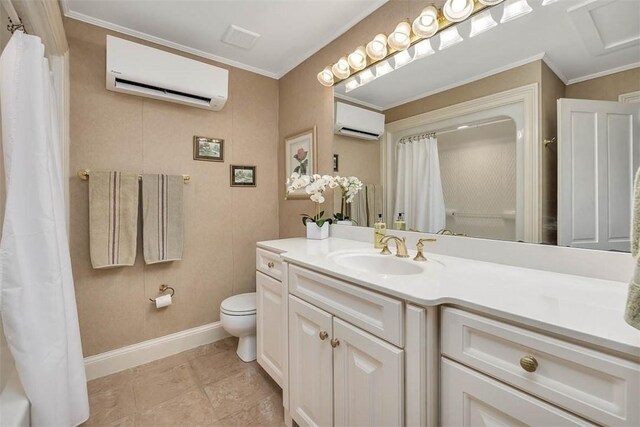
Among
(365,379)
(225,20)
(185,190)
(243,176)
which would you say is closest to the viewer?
(365,379)

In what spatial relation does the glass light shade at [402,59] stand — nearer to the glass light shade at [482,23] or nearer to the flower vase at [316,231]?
the glass light shade at [482,23]

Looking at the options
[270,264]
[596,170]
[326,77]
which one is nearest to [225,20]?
[326,77]

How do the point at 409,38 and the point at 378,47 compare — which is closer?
the point at 409,38

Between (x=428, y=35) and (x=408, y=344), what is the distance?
145cm

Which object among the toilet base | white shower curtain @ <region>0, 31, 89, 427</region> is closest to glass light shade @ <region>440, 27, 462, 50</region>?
white shower curtain @ <region>0, 31, 89, 427</region>

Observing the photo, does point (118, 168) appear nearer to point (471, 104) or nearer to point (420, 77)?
point (420, 77)

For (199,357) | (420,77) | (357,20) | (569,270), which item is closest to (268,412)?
(199,357)

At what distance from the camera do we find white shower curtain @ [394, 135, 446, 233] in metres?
1.43

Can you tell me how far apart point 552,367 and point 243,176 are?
2.23m

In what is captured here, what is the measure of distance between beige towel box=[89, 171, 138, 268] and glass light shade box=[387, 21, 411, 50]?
183cm

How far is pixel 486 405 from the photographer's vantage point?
0.70 m

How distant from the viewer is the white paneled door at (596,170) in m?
0.92

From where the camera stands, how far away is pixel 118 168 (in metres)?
1.85

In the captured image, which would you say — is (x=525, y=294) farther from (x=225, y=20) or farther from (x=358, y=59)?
(x=225, y=20)
